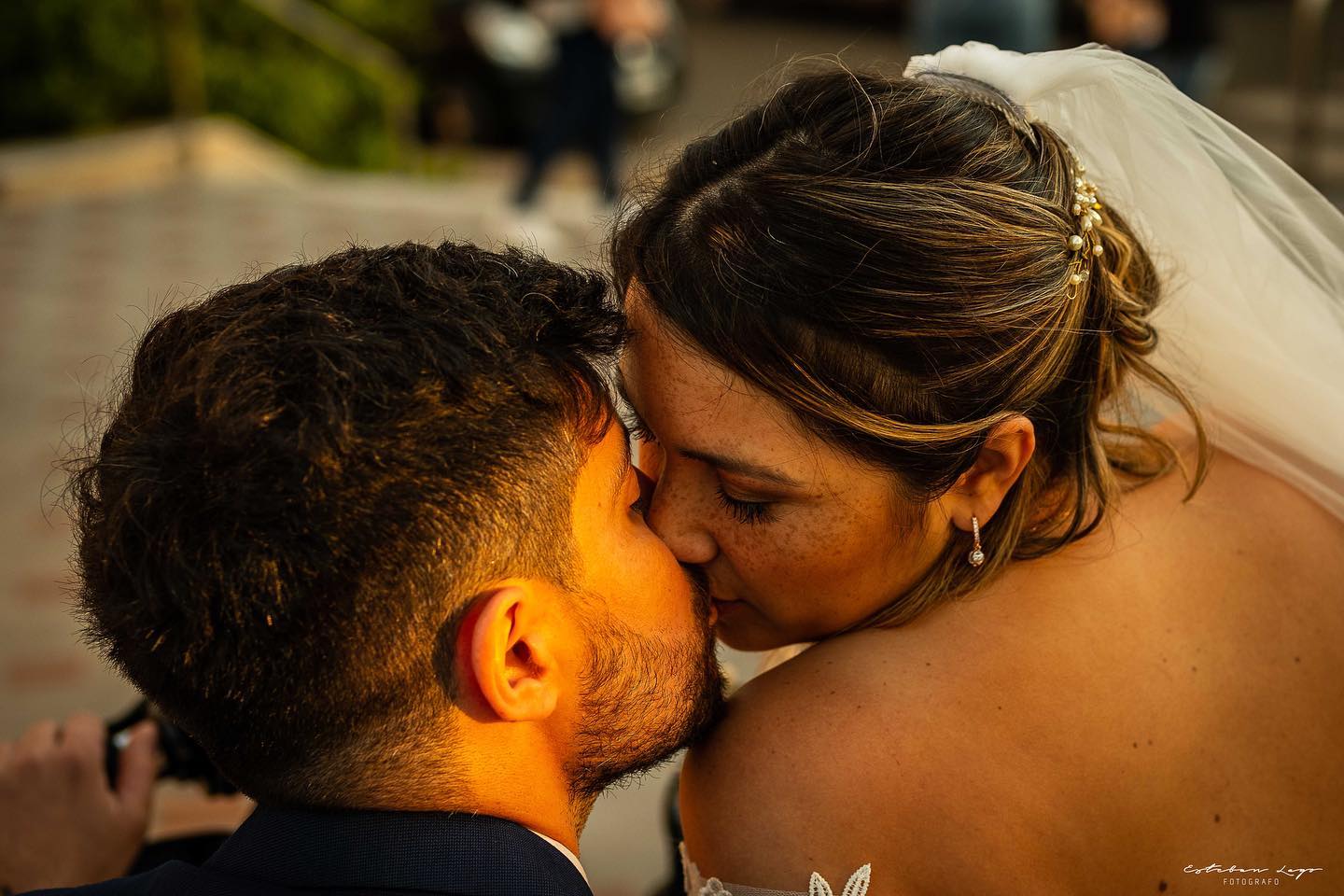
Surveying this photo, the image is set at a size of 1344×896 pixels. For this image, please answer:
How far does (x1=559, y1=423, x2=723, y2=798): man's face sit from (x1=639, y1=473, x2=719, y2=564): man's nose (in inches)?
3.9

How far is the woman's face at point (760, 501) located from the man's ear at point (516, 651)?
0.41 m

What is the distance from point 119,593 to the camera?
4.90 ft

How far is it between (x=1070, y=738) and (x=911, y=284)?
696 millimetres

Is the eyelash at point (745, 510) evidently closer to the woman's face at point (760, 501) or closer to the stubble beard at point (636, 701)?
the woman's face at point (760, 501)

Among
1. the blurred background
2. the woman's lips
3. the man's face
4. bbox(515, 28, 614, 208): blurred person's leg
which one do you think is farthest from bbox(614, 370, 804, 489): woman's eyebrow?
bbox(515, 28, 614, 208): blurred person's leg

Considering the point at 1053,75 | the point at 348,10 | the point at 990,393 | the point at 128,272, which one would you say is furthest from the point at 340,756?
the point at 348,10

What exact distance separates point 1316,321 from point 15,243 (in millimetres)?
8016

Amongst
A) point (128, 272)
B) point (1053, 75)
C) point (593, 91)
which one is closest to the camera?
point (1053, 75)

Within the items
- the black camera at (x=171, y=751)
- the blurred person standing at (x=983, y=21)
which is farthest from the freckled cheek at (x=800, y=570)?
the blurred person standing at (x=983, y=21)

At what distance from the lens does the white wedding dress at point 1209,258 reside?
2.31m

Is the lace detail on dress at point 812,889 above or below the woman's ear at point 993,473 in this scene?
below

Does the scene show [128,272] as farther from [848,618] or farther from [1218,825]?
[1218,825]

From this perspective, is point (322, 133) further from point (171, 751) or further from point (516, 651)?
point (516, 651)

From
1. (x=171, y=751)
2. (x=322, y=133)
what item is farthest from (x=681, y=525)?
(x=322, y=133)
